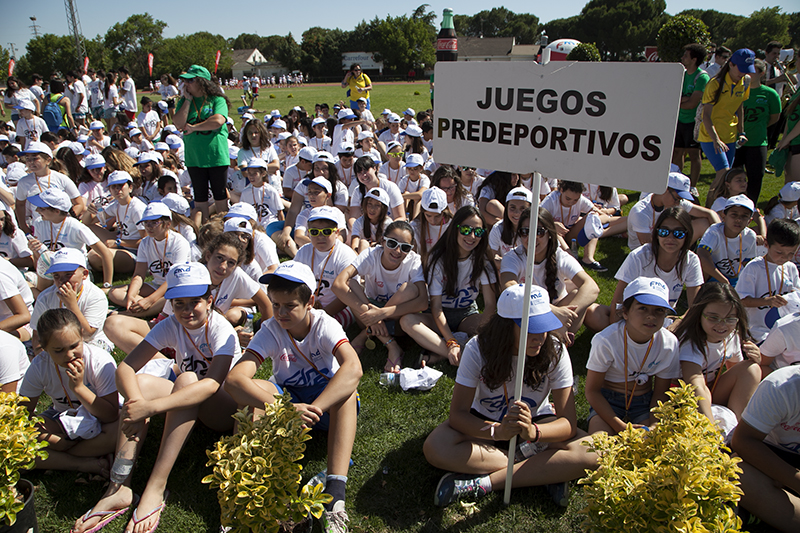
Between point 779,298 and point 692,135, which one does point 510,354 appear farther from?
point 692,135

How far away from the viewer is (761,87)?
8.80 meters

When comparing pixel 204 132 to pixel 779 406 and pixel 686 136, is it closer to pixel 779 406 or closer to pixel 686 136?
pixel 779 406

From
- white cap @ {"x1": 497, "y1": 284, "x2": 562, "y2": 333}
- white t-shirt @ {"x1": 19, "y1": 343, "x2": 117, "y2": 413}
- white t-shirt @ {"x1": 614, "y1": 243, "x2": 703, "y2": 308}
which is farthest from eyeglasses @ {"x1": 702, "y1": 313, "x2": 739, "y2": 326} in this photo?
white t-shirt @ {"x1": 19, "y1": 343, "x2": 117, "y2": 413}

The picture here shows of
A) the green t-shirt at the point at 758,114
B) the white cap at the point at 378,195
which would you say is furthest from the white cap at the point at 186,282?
the green t-shirt at the point at 758,114

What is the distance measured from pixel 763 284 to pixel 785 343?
1.32 meters

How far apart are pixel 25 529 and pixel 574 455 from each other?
3.27 metres

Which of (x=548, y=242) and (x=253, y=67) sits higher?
(x=253, y=67)

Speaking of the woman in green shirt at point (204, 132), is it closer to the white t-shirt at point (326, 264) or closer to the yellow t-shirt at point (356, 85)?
the white t-shirt at point (326, 264)

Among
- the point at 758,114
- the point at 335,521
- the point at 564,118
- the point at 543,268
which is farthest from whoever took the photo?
the point at 758,114

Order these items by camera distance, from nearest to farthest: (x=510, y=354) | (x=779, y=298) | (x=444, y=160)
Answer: (x=444, y=160), (x=510, y=354), (x=779, y=298)

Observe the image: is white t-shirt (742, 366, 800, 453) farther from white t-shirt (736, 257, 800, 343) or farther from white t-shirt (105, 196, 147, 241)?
white t-shirt (105, 196, 147, 241)

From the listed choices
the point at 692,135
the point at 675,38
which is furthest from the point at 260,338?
the point at 675,38

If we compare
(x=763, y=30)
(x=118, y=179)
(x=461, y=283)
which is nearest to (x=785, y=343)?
(x=461, y=283)

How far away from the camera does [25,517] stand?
275 cm
